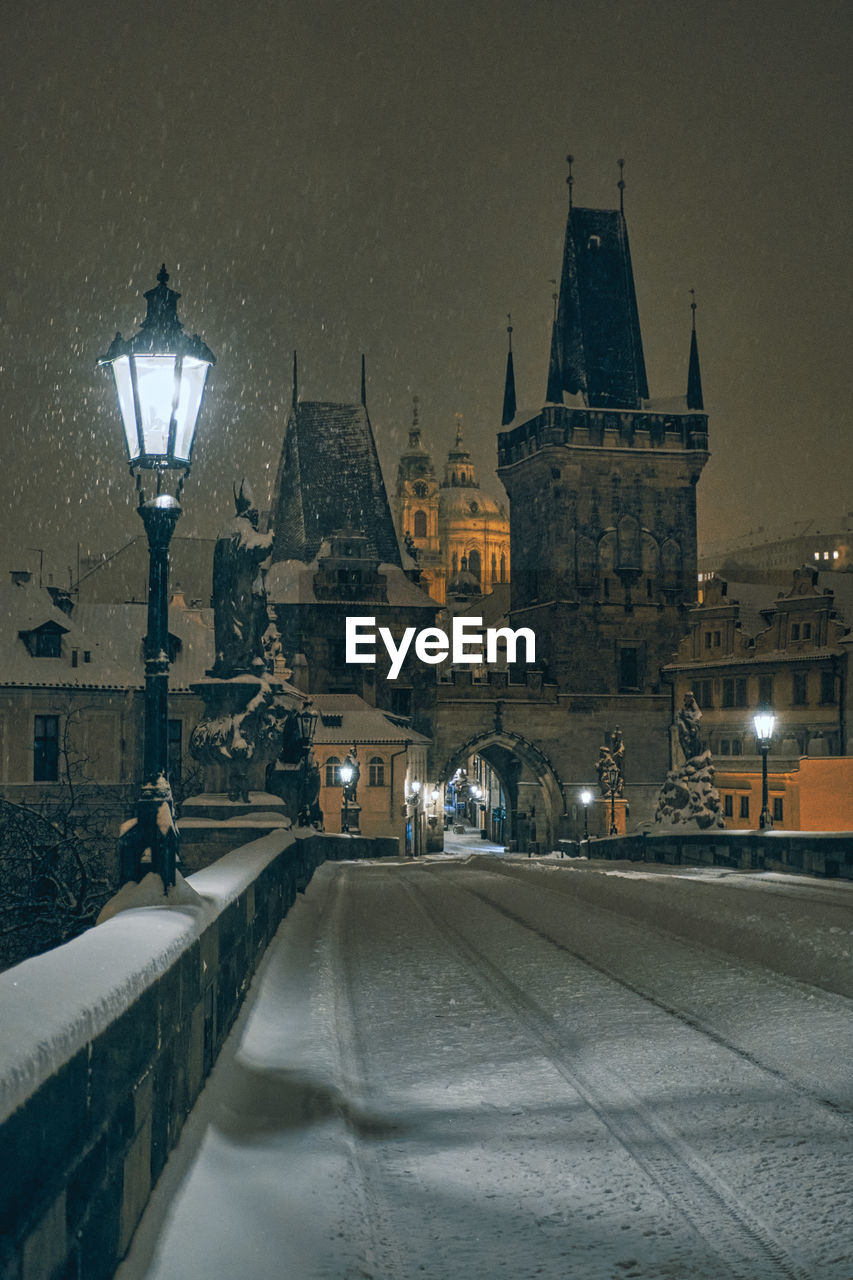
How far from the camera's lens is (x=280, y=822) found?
1616 cm

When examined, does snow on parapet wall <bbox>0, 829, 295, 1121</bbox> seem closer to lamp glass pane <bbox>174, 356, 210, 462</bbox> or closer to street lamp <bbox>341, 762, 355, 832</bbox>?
lamp glass pane <bbox>174, 356, 210, 462</bbox>

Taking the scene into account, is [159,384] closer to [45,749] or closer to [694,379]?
[45,749]

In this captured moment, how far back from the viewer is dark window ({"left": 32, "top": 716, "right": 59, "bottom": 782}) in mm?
50344

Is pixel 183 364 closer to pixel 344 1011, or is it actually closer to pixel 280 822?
pixel 344 1011

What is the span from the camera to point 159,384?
7.92 meters

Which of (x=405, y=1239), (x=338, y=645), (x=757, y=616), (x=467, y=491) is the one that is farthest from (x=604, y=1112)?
(x=467, y=491)

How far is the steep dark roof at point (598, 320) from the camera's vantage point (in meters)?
78.6

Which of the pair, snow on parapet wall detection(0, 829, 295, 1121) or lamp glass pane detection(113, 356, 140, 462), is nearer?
snow on parapet wall detection(0, 829, 295, 1121)

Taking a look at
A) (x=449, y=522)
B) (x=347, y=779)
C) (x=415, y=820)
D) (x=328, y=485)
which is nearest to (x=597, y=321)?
(x=328, y=485)

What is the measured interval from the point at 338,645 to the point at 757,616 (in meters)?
21.1

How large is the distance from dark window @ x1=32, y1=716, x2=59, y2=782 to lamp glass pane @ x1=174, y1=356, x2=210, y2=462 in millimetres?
44108

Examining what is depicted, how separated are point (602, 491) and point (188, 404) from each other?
69.0 meters
